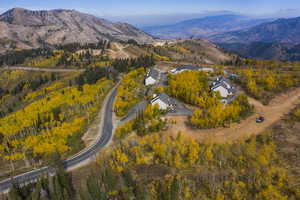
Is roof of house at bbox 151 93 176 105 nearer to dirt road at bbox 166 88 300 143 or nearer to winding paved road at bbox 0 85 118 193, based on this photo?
dirt road at bbox 166 88 300 143

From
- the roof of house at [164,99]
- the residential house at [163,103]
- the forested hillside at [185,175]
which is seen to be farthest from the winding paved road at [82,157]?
the roof of house at [164,99]

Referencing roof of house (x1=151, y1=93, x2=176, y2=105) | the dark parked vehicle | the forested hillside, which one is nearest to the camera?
the forested hillside

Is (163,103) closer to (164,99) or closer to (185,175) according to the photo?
(164,99)

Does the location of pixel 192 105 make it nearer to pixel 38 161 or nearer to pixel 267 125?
pixel 267 125

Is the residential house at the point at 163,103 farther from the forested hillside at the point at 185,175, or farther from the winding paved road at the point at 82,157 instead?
the forested hillside at the point at 185,175

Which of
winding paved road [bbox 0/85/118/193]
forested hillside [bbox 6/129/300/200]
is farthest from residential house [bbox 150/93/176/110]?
forested hillside [bbox 6/129/300/200]

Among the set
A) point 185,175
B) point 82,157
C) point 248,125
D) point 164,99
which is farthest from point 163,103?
point 185,175

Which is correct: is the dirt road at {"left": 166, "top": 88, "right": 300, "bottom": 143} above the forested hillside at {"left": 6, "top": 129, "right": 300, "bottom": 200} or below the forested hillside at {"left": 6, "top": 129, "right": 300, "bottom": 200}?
above

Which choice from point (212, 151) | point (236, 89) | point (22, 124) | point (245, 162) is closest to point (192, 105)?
point (236, 89)

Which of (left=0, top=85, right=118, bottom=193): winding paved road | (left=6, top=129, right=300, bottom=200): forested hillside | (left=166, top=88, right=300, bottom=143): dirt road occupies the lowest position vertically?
(left=0, top=85, right=118, bottom=193): winding paved road
